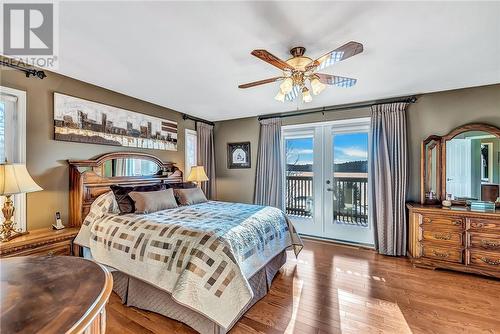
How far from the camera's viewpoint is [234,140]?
4965 millimetres

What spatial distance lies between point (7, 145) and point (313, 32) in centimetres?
317

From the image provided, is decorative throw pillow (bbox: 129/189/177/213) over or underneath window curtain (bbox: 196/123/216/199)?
underneath

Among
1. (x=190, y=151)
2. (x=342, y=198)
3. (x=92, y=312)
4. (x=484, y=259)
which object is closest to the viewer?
(x=92, y=312)


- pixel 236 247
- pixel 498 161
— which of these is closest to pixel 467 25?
pixel 498 161

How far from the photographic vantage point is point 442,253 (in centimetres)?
285

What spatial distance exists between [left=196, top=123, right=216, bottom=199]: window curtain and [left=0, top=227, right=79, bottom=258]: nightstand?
2.55m

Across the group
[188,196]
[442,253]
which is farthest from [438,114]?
[188,196]

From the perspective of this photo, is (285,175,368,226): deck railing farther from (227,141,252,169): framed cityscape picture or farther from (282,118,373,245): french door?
(227,141,252,169): framed cityscape picture

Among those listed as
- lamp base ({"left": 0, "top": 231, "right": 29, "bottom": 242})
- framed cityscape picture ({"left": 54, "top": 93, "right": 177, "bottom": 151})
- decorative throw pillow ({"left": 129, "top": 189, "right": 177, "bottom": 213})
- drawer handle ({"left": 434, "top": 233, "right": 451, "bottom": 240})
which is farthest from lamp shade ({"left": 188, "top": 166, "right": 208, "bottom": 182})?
drawer handle ({"left": 434, "top": 233, "right": 451, "bottom": 240})

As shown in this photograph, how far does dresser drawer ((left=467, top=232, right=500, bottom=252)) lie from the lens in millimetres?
2605

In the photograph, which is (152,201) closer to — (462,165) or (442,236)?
(442,236)

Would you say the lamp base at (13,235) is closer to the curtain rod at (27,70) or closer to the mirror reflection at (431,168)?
the curtain rod at (27,70)

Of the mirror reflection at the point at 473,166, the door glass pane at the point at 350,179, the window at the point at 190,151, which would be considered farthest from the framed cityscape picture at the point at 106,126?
the mirror reflection at the point at 473,166

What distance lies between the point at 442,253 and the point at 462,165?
50.8 inches
